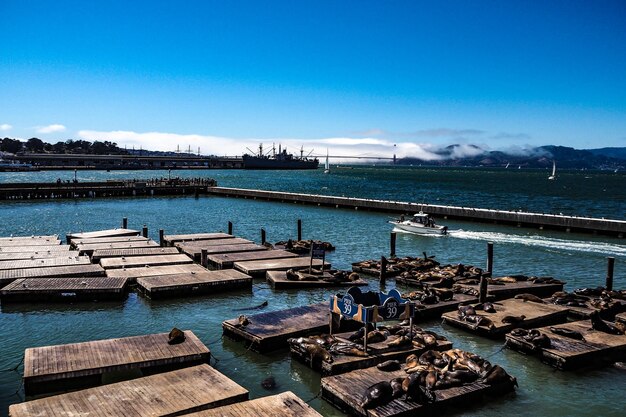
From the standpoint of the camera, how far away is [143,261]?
78.6 feet

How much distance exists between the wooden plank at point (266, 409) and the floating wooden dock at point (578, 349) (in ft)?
24.3

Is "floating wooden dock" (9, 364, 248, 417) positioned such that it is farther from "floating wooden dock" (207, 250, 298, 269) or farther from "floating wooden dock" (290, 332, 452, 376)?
"floating wooden dock" (207, 250, 298, 269)

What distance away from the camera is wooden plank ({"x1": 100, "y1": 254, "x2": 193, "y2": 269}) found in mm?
23031

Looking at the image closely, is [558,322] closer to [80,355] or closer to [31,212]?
[80,355]

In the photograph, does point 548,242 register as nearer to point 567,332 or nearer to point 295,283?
point 295,283

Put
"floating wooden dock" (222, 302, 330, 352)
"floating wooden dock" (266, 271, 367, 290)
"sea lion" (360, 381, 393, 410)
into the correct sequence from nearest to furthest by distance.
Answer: "sea lion" (360, 381, 393, 410) → "floating wooden dock" (222, 302, 330, 352) → "floating wooden dock" (266, 271, 367, 290)

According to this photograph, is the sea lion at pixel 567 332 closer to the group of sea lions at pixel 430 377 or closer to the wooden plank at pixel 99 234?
the group of sea lions at pixel 430 377

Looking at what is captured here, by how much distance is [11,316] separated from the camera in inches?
674

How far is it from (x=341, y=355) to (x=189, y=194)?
67210 mm

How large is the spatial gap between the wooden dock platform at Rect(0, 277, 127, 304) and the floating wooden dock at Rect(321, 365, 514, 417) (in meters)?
10.9

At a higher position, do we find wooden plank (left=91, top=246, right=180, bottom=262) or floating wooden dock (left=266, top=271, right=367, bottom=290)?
wooden plank (left=91, top=246, right=180, bottom=262)

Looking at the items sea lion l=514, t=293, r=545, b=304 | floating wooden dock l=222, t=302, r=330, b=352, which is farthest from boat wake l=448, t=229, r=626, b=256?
floating wooden dock l=222, t=302, r=330, b=352

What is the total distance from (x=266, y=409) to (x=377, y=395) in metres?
2.26

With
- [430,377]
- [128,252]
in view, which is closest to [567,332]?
Result: [430,377]
